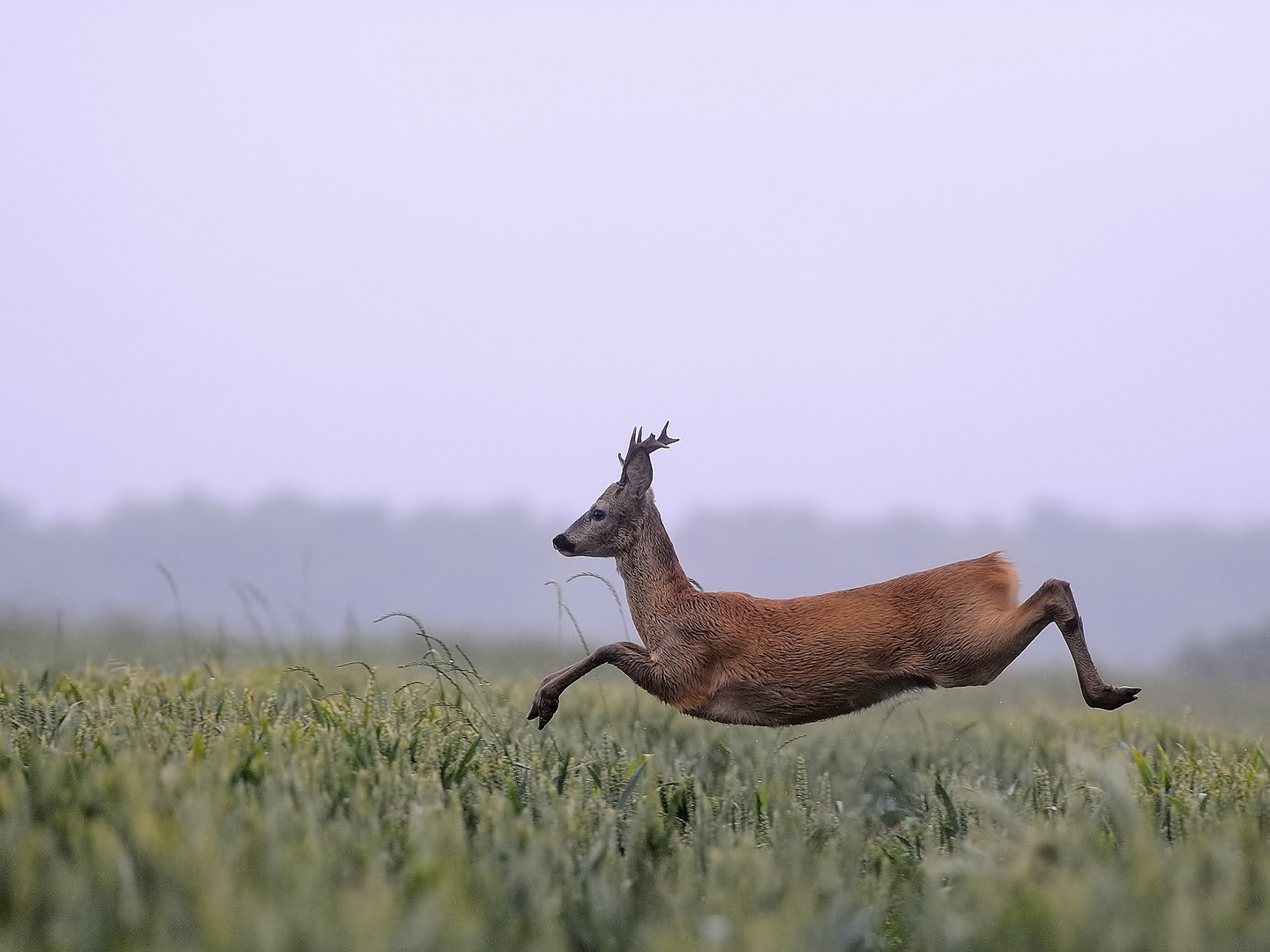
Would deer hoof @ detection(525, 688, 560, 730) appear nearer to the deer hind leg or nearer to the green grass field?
the green grass field

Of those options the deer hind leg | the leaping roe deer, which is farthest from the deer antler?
the deer hind leg

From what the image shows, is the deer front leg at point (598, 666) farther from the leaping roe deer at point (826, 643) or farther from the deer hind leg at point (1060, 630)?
the deer hind leg at point (1060, 630)

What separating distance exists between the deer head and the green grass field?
733 millimetres

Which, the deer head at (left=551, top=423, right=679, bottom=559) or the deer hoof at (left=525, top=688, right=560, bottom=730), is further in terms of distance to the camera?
the deer head at (left=551, top=423, right=679, bottom=559)

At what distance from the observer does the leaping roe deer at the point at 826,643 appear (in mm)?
4242

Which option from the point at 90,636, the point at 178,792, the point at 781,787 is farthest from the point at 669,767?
the point at 90,636

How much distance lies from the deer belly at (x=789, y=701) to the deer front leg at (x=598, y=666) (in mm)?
214

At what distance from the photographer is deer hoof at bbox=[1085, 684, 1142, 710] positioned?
4.14m

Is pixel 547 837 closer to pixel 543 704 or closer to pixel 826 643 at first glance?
pixel 543 704

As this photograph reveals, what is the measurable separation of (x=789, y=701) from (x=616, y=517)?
38.2 inches

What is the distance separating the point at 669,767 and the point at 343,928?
9.83 ft

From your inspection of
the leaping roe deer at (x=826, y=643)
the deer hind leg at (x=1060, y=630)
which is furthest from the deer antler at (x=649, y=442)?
the deer hind leg at (x=1060, y=630)

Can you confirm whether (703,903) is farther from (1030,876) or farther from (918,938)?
(1030,876)

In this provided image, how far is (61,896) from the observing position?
7.98 ft
